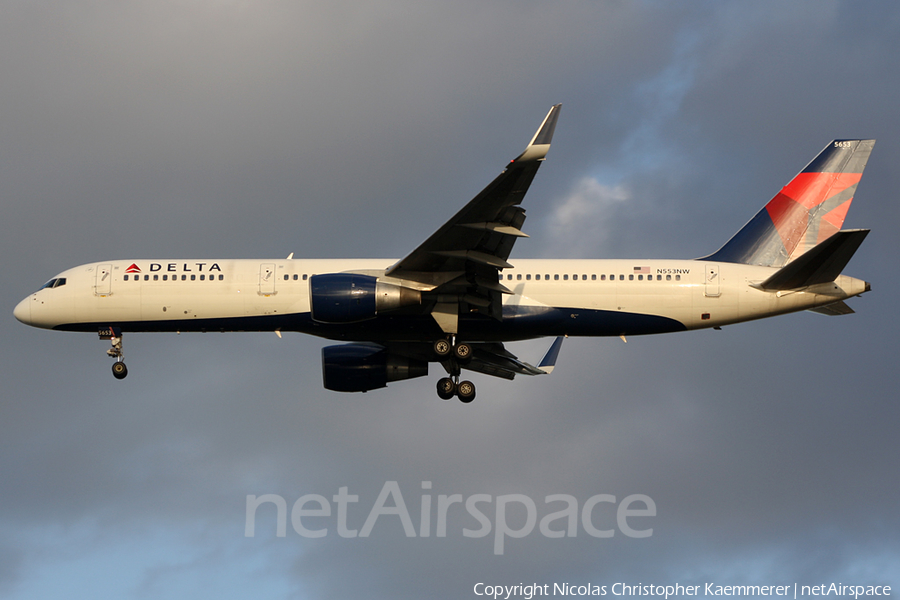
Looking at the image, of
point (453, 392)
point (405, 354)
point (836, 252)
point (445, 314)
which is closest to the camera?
point (836, 252)

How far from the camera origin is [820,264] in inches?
1383

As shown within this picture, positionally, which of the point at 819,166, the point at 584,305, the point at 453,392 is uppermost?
the point at 819,166

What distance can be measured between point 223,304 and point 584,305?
13.2 metres

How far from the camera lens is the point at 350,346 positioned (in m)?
42.2

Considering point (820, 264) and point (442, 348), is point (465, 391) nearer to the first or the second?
point (442, 348)

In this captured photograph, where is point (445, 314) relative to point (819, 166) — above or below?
below

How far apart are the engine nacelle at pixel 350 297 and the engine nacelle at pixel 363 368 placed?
6.97 metres

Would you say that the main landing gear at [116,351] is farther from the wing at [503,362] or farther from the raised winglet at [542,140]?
the raised winglet at [542,140]

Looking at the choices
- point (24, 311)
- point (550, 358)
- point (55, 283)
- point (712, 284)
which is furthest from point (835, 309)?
point (24, 311)

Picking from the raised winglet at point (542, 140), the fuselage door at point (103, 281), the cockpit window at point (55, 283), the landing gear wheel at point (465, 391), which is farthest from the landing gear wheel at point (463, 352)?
the cockpit window at point (55, 283)

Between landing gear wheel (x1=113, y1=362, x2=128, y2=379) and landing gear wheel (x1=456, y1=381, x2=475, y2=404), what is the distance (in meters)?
12.7

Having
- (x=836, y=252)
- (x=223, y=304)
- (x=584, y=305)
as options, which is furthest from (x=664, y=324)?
(x=223, y=304)

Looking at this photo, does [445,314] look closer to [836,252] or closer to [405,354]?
[405,354]

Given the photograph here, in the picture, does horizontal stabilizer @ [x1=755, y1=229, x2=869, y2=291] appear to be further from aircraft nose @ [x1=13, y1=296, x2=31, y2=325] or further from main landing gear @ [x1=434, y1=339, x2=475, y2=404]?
aircraft nose @ [x1=13, y1=296, x2=31, y2=325]
